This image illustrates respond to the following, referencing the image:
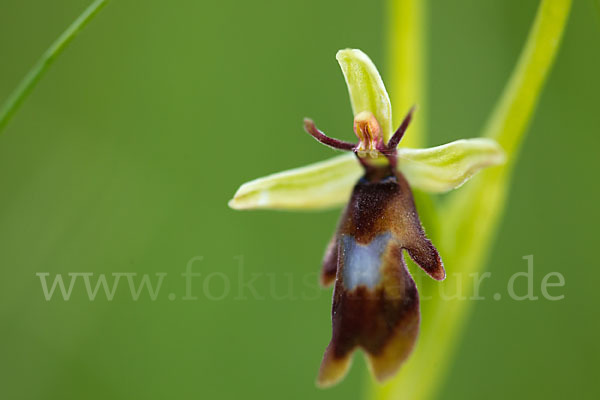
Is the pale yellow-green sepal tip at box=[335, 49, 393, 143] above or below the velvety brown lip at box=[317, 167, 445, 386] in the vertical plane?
above

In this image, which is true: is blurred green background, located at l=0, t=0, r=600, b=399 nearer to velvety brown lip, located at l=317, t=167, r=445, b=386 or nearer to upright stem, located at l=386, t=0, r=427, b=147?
upright stem, located at l=386, t=0, r=427, b=147

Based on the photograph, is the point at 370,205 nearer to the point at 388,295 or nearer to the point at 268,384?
the point at 388,295

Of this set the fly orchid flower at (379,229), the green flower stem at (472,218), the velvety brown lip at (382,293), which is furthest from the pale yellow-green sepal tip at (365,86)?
the green flower stem at (472,218)

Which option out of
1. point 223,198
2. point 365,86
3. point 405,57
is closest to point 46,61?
point 365,86

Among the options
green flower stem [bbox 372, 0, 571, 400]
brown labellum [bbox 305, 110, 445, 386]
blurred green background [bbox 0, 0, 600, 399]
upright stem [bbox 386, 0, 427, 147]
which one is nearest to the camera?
brown labellum [bbox 305, 110, 445, 386]

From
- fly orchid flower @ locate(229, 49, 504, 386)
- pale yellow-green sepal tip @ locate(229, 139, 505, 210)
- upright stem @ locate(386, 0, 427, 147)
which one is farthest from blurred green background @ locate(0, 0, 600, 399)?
fly orchid flower @ locate(229, 49, 504, 386)

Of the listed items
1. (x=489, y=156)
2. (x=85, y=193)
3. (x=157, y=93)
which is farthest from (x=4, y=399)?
(x=489, y=156)

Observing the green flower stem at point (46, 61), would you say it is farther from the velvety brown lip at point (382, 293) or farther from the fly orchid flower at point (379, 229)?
the velvety brown lip at point (382, 293)
